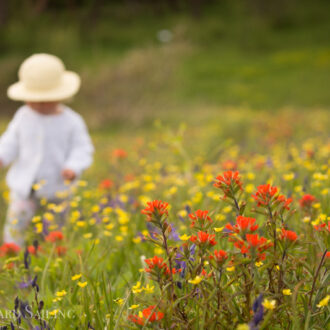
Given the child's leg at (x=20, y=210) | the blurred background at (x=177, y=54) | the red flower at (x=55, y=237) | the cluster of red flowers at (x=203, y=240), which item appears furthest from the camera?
the blurred background at (x=177, y=54)

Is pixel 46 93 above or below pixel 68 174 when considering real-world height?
above

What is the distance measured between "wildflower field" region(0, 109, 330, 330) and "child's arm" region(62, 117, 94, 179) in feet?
0.88

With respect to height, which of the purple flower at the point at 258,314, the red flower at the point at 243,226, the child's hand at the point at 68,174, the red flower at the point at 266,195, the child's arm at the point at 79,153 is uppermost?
the red flower at the point at 266,195

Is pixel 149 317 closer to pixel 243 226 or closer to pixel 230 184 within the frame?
pixel 243 226

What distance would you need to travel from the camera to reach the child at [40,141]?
4.43 metres

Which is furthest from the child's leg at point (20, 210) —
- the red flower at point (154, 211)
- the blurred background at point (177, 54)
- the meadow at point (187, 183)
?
the blurred background at point (177, 54)

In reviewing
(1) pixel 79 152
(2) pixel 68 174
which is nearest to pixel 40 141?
(1) pixel 79 152

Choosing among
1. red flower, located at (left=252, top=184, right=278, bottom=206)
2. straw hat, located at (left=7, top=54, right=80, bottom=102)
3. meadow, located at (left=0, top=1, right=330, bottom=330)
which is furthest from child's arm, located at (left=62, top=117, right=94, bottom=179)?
red flower, located at (left=252, top=184, right=278, bottom=206)

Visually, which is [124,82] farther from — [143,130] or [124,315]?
[124,315]

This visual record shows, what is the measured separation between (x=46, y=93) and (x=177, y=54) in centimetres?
1066

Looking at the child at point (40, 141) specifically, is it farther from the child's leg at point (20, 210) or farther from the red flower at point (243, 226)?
the red flower at point (243, 226)

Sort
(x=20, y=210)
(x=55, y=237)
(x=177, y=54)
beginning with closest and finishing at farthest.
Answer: (x=55, y=237) < (x=20, y=210) < (x=177, y=54)

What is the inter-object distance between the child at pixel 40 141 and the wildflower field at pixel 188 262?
17.0 inches

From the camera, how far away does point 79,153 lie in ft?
15.0
